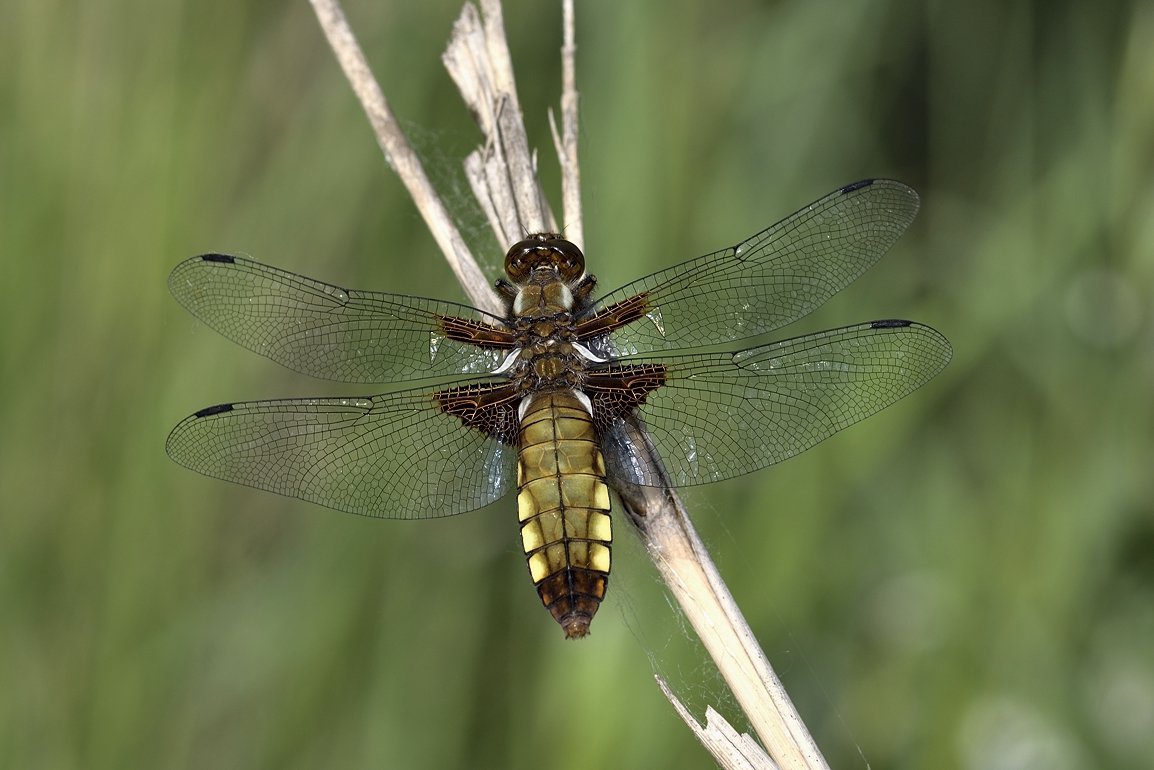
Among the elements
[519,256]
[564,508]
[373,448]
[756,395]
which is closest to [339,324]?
[373,448]

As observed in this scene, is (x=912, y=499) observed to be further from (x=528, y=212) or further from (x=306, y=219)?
(x=306, y=219)

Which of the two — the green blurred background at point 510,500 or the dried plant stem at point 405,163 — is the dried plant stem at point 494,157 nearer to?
the dried plant stem at point 405,163

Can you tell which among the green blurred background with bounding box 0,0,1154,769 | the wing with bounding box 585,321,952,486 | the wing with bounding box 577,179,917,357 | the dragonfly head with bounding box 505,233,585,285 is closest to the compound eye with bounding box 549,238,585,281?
the dragonfly head with bounding box 505,233,585,285

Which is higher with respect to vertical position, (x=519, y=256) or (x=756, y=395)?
(x=519, y=256)

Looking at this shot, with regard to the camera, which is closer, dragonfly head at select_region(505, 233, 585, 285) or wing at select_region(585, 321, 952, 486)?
wing at select_region(585, 321, 952, 486)

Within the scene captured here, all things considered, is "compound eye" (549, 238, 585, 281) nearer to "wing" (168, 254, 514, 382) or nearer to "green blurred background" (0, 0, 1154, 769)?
"wing" (168, 254, 514, 382)

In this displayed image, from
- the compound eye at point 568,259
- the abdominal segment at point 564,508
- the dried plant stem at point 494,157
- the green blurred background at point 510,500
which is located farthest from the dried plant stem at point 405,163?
the green blurred background at point 510,500

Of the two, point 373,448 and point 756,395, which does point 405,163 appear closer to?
point 373,448

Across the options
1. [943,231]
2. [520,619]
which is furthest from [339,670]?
[943,231]
